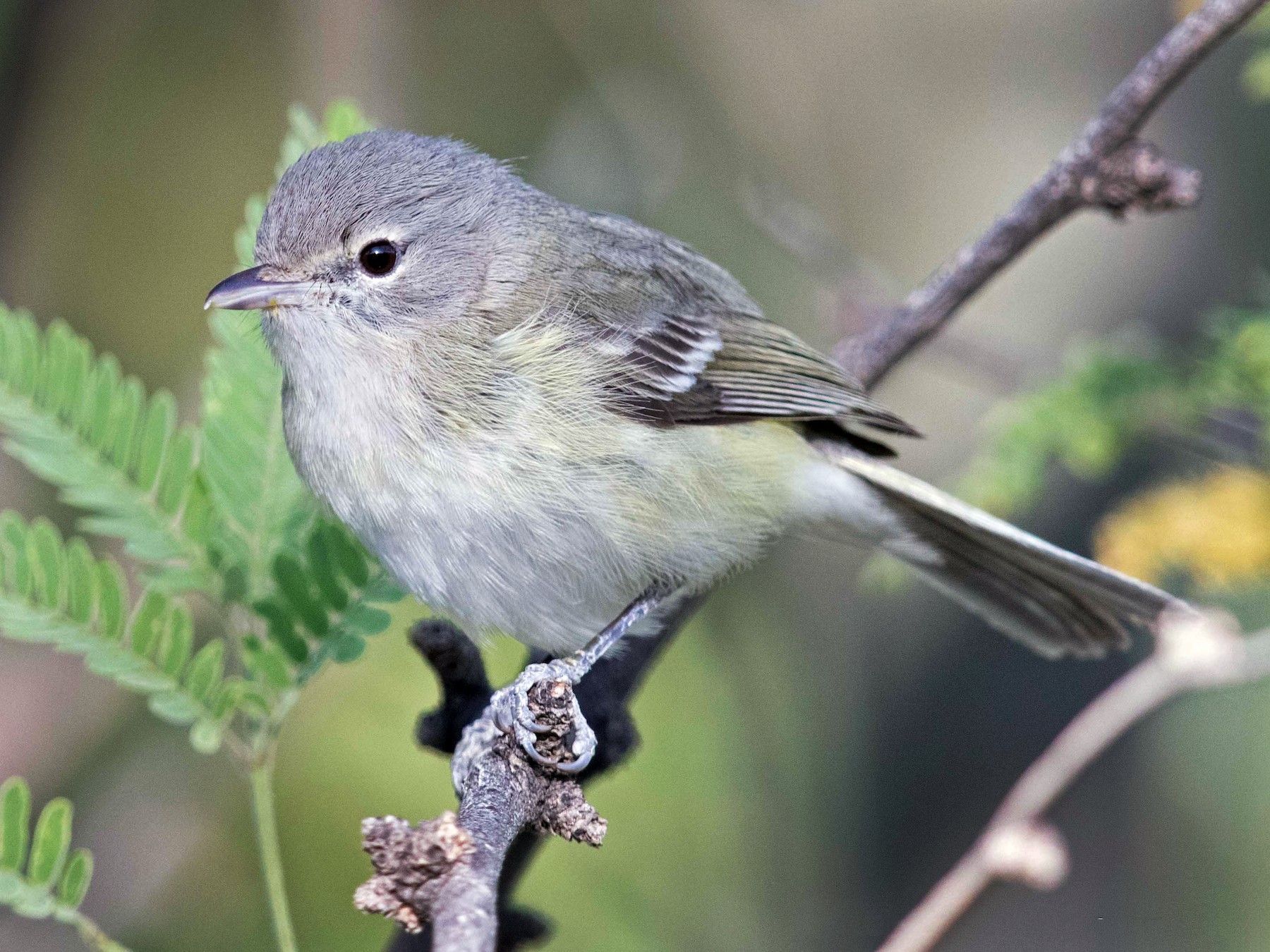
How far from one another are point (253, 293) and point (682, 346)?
1.07 metres

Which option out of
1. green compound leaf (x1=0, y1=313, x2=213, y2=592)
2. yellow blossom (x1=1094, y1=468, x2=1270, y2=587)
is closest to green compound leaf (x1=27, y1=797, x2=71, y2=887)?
green compound leaf (x1=0, y1=313, x2=213, y2=592)

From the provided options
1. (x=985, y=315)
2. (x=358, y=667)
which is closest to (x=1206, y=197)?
(x=985, y=315)

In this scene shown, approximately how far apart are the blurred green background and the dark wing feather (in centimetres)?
53

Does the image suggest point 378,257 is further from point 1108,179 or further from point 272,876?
point 1108,179

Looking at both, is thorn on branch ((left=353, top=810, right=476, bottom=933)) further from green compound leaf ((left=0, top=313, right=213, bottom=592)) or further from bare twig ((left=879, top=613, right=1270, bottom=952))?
bare twig ((left=879, top=613, right=1270, bottom=952))

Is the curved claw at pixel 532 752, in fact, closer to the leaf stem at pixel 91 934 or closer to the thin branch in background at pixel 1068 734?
the thin branch in background at pixel 1068 734

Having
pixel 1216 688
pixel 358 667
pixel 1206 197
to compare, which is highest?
pixel 1206 197

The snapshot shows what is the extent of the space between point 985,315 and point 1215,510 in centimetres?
294

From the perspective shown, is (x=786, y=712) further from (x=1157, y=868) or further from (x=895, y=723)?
(x=1157, y=868)

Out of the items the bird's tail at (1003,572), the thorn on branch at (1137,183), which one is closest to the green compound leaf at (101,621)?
the bird's tail at (1003,572)

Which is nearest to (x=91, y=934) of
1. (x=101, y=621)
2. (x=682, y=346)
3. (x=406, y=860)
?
(x=101, y=621)

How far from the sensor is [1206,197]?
5.11 metres

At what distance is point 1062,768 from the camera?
2.53 metres

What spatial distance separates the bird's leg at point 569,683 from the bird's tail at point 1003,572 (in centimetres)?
76
